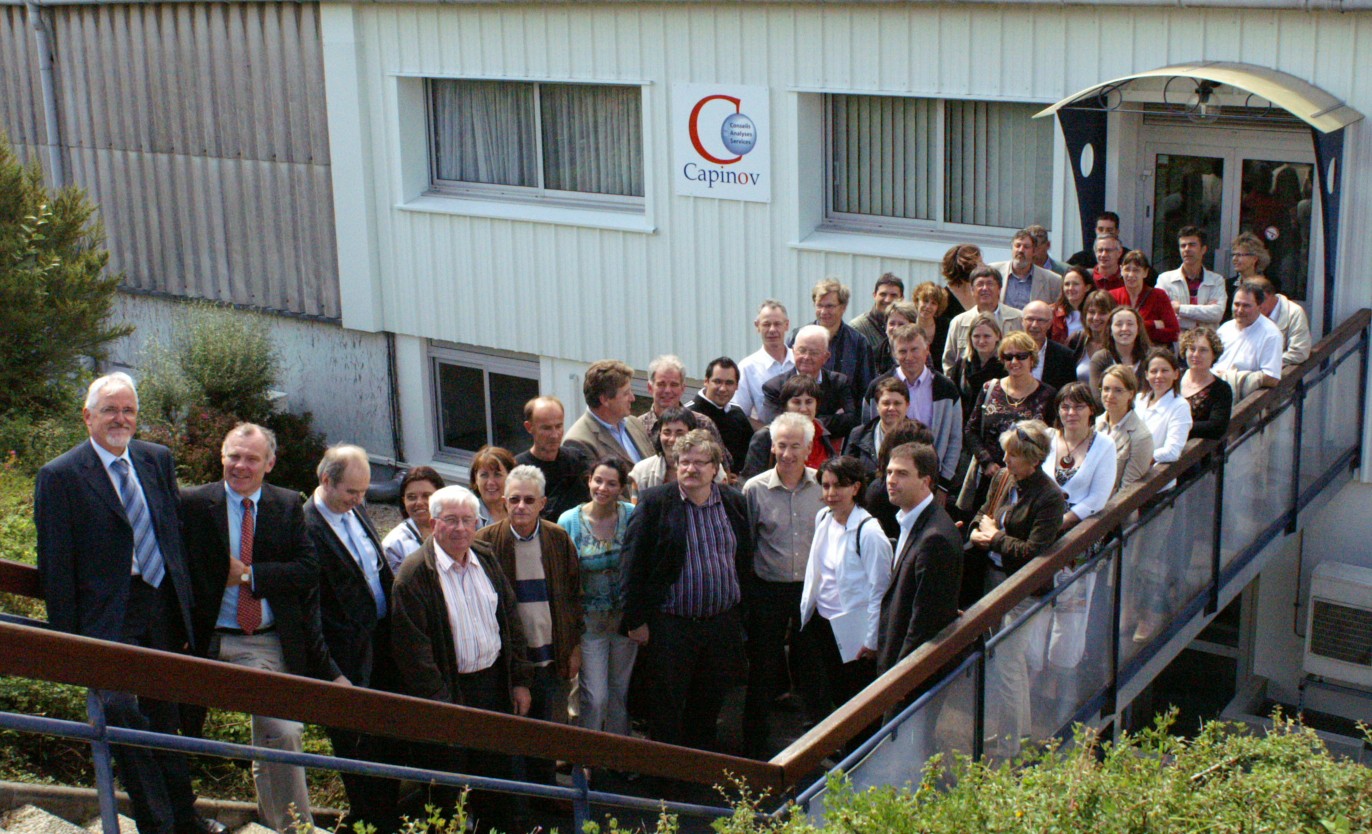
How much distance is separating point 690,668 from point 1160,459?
264 cm

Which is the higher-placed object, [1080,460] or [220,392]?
[1080,460]

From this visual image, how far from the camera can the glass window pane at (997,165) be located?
11086mm

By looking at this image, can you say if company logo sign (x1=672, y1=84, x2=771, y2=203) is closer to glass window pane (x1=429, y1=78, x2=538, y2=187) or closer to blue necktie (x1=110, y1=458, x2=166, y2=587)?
glass window pane (x1=429, y1=78, x2=538, y2=187)

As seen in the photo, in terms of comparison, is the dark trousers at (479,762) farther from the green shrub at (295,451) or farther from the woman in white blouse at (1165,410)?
the green shrub at (295,451)

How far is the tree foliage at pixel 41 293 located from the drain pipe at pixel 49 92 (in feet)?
11.1

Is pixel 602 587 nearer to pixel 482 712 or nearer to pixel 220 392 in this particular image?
pixel 482 712

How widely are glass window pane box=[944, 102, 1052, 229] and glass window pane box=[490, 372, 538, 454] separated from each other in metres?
4.94

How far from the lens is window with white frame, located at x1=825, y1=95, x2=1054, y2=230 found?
440 inches

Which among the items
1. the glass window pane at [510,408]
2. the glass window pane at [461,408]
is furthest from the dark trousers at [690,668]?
the glass window pane at [461,408]

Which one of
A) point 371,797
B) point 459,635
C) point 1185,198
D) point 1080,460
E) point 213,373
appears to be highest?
point 1185,198

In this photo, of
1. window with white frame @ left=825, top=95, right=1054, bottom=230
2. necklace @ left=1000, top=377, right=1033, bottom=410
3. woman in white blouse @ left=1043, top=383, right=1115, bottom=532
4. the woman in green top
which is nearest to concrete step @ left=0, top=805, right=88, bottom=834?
the woman in green top

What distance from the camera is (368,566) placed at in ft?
19.6

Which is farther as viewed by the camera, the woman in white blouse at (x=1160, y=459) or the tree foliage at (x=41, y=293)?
the tree foliage at (x=41, y=293)

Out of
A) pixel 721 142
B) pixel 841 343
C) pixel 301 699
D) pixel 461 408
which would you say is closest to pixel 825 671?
pixel 841 343
